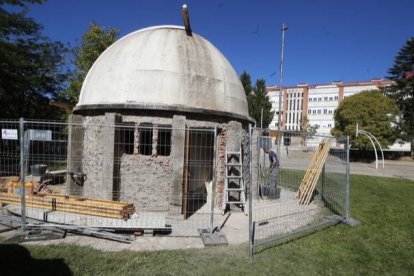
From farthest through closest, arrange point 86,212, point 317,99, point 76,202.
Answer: point 317,99, point 76,202, point 86,212

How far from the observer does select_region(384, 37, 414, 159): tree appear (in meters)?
45.9

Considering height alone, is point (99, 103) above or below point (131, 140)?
above

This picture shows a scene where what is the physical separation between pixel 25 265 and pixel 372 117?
46.8m

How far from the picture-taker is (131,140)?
1024 cm

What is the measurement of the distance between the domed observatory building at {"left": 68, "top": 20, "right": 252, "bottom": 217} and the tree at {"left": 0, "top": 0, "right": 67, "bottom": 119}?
1488 cm

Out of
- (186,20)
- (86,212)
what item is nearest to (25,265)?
(86,212)

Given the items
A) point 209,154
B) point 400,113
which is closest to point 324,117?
point 400,113

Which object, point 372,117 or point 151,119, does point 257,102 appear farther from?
point 151,119

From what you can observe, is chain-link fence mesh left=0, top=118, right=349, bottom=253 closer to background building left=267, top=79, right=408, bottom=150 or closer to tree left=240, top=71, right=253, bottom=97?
tree left=240, top=71, right=253, bottom=97

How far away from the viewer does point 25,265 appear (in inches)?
211

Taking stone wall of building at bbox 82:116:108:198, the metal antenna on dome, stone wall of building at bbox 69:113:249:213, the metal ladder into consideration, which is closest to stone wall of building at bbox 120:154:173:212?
stone wall of building at bbox 69:113:249:213

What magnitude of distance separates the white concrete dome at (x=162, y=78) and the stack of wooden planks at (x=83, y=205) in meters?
2.88

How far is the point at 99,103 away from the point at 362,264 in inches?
313

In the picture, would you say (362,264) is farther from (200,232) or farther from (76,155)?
(76,155)
